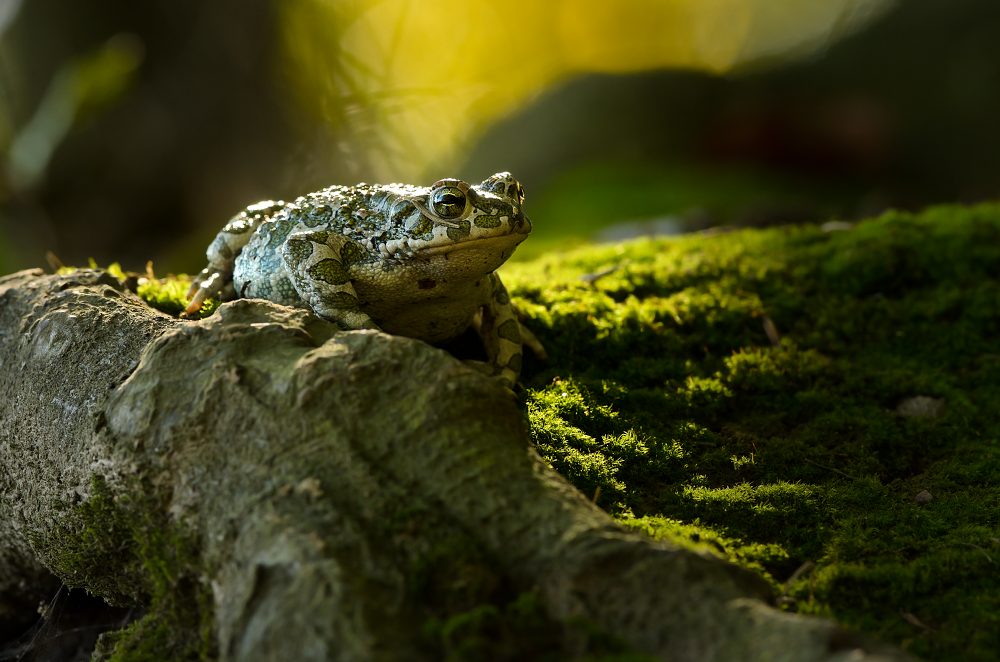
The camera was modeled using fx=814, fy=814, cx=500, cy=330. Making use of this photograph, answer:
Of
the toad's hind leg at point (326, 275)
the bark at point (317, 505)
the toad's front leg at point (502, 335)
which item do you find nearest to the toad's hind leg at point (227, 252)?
the toad's hind leg at point (326, 275)

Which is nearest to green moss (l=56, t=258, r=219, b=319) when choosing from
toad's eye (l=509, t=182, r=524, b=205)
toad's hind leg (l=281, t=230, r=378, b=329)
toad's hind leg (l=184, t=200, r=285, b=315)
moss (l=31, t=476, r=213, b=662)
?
toad's hind leg (l=184, t=200, r=285, b=315)

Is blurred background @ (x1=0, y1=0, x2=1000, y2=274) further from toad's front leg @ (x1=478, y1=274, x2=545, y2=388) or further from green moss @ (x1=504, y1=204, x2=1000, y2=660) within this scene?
toad's front leg @ (x1=478, y1=274, x2=545, y2=388)

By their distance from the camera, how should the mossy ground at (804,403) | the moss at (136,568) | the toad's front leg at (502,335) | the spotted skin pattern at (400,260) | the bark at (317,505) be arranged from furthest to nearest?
1. the toad's front leg at (502,335)
2. the spotted skin pattern at (400,260)
3. the mossy ground at (804,403)
4. the moss at (136,568)
5. the bark at (317,505)

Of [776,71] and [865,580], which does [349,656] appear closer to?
[865,580]

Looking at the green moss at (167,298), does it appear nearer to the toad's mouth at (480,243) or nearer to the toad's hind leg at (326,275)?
the toad's hind leg at (326,275)

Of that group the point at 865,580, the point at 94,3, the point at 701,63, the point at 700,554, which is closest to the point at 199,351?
the point at 700,554
